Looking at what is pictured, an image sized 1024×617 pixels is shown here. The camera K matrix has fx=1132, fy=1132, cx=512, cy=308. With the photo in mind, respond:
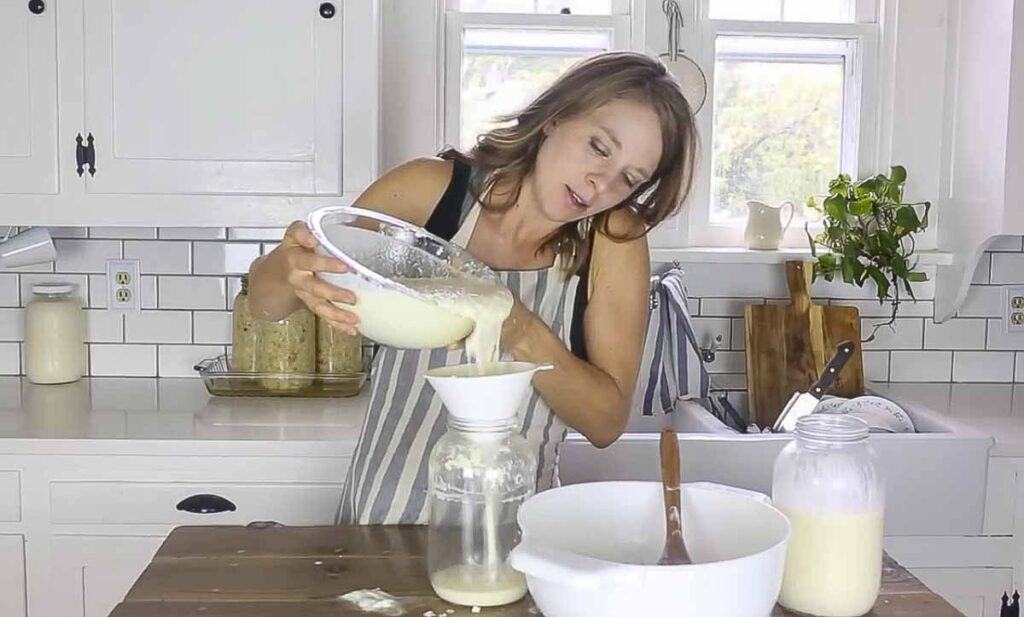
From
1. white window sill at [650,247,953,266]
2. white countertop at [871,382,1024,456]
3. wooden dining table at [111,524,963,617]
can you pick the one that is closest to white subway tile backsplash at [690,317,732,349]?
white window sill at [650,247,953,266]

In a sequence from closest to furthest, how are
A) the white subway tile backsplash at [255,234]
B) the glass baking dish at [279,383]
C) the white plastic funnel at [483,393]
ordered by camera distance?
the white plastic funnel at [483,393]
the glass baking dish at [279,383]
the white subway tile backsplash at [255,234]

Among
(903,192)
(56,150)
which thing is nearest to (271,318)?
(56,150)

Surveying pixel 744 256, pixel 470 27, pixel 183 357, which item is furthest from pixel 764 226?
pixel 183 357

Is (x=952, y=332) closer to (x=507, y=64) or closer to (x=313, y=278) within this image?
(x=507, y=64)

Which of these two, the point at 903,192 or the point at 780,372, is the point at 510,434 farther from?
the point at 903,192

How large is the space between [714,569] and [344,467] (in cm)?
125

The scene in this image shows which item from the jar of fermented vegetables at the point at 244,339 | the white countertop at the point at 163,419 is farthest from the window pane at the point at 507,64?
the white countertop at the point at 163,419

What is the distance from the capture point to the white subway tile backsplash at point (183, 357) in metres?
2.67

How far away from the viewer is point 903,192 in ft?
8.81

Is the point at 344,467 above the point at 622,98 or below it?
below

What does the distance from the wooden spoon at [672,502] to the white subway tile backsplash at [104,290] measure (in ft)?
5.95

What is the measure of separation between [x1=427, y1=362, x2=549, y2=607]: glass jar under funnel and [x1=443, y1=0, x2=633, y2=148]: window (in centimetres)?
159

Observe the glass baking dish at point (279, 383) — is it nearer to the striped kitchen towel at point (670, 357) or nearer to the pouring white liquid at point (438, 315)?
the striped kitchen towel at point (670, 357)

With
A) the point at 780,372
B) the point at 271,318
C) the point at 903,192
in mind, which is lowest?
the point at 780,372
